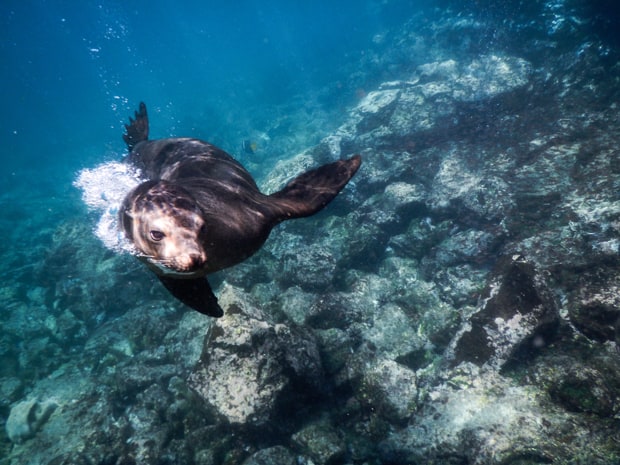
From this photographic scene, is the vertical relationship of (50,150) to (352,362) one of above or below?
above

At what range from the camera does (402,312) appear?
7.52 meters

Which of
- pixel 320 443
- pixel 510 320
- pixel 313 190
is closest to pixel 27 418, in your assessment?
pixel 320 443

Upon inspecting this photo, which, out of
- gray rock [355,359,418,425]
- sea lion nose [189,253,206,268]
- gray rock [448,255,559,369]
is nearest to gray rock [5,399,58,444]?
gray rock [355,359,418,425]

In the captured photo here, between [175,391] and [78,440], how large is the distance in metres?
2.05

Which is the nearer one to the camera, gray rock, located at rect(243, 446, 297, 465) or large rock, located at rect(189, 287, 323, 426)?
gray rock, located at rect(243, 446, 297, 465)

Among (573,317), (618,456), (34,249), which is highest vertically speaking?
(34,249)

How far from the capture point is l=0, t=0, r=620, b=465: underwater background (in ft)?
16.5

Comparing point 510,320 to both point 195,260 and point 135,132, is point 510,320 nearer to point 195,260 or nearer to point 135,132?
point 195,260

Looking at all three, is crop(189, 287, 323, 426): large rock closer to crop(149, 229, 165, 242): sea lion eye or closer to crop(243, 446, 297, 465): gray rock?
crop(243, 446, 297, 465): gray rock

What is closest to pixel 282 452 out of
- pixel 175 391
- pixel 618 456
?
pixel 175 391

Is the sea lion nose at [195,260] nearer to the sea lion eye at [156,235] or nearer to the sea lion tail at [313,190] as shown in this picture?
the sea lion eye at [156,235]

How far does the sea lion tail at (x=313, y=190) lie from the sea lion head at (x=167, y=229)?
104cm

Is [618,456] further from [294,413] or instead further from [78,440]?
[78,440]

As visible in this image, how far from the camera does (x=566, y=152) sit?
27.4ft
